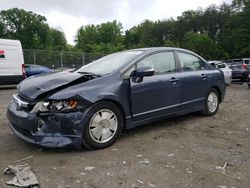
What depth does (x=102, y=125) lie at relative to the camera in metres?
4.16

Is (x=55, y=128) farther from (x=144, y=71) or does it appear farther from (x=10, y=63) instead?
(x=10, y=63)

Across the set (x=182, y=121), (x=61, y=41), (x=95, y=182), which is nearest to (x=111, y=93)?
(x=95, y=182)

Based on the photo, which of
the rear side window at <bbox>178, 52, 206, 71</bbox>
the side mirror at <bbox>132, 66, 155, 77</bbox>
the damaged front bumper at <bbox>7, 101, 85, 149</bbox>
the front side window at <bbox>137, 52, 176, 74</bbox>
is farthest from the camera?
the rear side window at <bbox>178, 52, 206, 71</bbox>

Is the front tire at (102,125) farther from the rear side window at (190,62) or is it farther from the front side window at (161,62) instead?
the rear side window at (190,62)

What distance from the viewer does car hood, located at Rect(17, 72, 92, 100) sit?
398cm

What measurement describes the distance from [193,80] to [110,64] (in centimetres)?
174

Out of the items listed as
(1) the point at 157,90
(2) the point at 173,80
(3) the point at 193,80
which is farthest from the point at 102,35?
(1) the point at 157,90

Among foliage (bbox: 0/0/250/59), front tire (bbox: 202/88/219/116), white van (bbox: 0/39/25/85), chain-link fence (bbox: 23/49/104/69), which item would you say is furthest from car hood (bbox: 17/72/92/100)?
foliage (bbox: 0/0/250/59)

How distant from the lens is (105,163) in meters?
3.64

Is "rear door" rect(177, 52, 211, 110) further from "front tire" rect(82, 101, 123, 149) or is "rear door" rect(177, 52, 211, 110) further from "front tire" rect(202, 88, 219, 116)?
"front tire" rect(82, 101, 123, 149)

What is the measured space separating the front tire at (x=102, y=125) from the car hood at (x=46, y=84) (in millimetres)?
495

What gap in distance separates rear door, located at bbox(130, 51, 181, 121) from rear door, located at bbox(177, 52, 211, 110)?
0.64ft

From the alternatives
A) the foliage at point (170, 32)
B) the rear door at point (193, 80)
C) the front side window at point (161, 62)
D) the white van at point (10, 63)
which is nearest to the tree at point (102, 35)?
the foliage at point (170, 32)

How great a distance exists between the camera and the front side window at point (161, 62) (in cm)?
497
